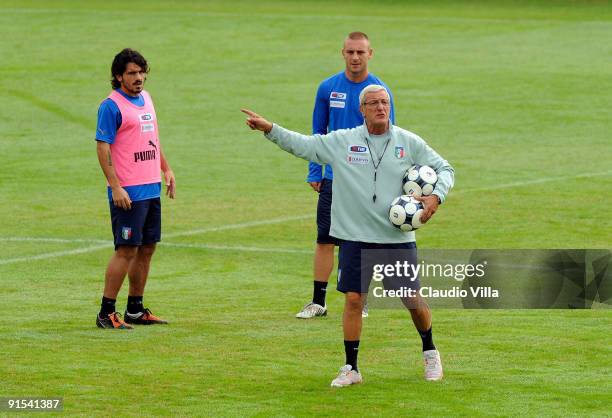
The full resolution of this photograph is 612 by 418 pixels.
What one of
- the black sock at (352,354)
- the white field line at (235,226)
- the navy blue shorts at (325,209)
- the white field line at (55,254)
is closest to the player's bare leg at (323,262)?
the navy blue shorts at (325,209)

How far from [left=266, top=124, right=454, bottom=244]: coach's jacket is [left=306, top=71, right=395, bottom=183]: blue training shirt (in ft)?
7.75

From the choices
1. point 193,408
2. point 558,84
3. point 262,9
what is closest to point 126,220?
point 193,408

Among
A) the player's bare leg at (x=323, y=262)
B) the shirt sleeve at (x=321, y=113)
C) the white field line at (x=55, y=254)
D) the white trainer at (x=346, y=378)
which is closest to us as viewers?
the white trainer at (x=346, y=378)

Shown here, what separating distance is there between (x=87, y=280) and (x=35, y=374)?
4658 millimetres

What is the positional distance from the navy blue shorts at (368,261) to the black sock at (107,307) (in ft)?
9.31

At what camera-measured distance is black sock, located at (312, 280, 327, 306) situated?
13.5 meters

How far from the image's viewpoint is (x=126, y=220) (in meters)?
12.8

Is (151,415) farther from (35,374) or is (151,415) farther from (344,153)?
(344,153)

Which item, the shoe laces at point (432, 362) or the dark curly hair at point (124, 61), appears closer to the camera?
the shoe laces at point (432, 362)

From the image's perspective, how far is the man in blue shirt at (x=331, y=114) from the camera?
519 inches

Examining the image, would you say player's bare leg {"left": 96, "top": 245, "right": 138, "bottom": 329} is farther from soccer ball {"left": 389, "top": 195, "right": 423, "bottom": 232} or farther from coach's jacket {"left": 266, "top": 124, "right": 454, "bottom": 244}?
soccer ball {"left": 389, "top": 195, "right": 423, "bottom": 232}

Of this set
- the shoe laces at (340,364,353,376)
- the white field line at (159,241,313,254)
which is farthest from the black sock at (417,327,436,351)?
the white field line at (159,241,313,254)

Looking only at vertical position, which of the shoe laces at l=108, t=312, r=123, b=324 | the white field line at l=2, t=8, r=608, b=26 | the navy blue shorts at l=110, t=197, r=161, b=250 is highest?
the white field line at l=2, t=8, r=608, b=26

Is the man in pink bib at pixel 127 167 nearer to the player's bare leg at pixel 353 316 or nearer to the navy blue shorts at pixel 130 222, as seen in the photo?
the navy blue shorts at pixel 130 222
